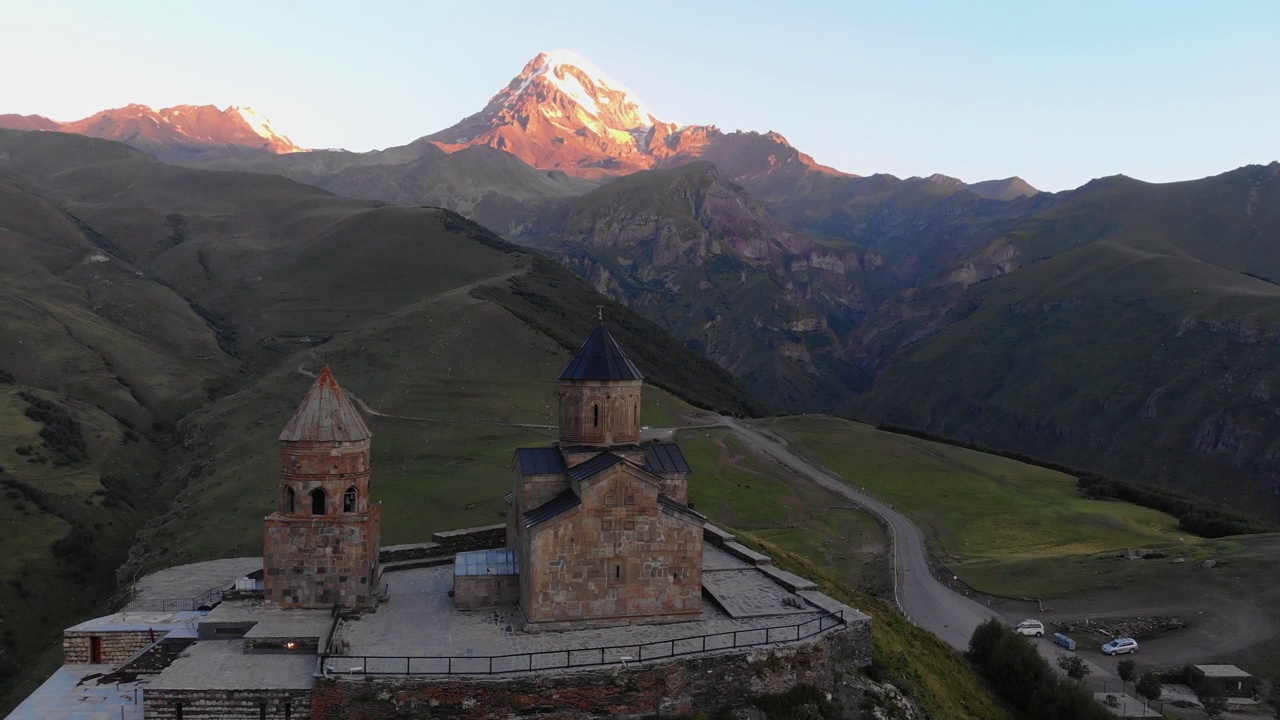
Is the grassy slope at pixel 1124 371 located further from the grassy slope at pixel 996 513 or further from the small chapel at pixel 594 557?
the small chapel at pixel 594 557

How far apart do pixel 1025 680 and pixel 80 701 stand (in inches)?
1143

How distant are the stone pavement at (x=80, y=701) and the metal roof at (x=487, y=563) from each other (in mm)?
8945

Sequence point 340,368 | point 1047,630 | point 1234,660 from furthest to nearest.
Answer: point 340,368 → point 1047,630 → point 1234,660

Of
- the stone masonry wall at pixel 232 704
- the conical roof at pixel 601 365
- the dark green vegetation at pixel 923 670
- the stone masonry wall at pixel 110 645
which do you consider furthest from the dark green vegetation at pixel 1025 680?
the stone masonry wall at pixel 110 645

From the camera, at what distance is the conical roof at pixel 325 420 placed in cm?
2548

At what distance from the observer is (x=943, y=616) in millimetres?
43812

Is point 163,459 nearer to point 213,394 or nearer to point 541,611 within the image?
point 213,394

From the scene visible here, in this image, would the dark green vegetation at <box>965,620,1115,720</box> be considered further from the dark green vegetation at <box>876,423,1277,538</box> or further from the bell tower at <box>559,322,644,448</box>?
the dark green vegetation at <box>876,423,1277,538</box>

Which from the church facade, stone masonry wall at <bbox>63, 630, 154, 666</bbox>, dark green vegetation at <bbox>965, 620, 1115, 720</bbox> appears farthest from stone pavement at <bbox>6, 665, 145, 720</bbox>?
dark green vegetation at <bbox>965, 620, 1115, 720</bbox>

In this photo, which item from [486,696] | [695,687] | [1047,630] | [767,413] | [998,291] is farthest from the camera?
[998,291]

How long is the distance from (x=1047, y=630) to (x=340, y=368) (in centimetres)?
6620

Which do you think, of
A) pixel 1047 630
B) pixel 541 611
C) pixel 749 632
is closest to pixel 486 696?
pixel 541 611

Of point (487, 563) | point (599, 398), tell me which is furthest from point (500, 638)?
point (599, 398)

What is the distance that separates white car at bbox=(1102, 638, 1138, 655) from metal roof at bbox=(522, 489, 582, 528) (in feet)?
97.8
